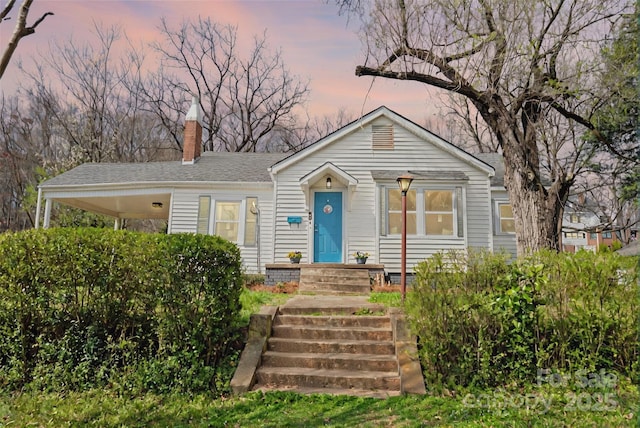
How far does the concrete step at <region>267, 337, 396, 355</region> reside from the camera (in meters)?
5.18

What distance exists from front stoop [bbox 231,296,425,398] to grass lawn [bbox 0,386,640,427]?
327 mm

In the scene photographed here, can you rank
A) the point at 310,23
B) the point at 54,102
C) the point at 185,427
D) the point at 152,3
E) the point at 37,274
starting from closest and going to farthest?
1. the point at 185,427
2. the point at 37,274
3. the point at 152,3
4. the point at 310,23
5. the point at 54,102

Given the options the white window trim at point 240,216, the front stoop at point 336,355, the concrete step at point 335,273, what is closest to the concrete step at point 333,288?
the concrete step at point 335,273

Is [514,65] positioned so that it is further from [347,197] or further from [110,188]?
[110,188]

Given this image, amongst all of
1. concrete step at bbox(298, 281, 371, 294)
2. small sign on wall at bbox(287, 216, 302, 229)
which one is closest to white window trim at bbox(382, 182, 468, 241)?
concrete step at bbox(298, 281, 371, 294)

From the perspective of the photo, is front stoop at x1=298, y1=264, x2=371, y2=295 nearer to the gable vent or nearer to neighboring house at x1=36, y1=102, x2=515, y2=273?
neighboring house at x1=36, y1=102, x2=515, y2=273

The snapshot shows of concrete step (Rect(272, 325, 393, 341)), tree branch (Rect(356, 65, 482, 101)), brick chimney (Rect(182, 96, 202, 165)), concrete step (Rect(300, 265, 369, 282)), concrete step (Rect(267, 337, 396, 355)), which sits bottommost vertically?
concrete step (Rect(267, 337, 396, 355))

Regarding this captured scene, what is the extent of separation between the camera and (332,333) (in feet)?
18.1

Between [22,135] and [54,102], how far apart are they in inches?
120

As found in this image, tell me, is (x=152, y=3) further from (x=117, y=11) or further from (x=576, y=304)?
(x=576, y=304)

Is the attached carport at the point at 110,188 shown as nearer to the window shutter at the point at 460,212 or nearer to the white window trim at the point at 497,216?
the window shutter at the point at 460,212

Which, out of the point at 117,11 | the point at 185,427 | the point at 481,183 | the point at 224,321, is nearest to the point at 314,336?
the point at 224,321

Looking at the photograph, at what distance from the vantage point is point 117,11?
7.00 metres

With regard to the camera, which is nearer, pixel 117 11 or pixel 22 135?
pixel 117 11
